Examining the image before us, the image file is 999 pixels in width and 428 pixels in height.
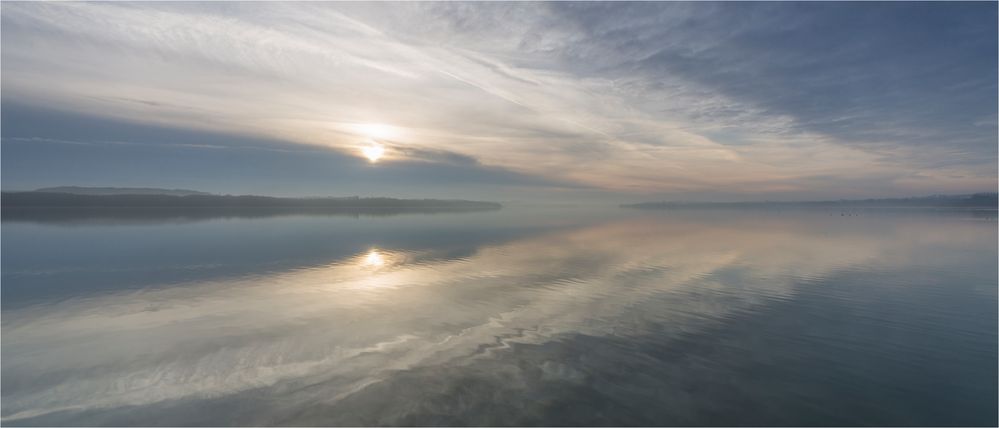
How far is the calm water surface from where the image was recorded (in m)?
9.91

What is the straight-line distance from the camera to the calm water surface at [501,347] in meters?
9.91

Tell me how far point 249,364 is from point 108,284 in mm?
19521

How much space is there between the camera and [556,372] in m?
11.8

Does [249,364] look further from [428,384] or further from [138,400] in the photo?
[428,384]

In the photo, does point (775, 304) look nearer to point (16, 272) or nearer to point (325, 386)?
point (325, 386)

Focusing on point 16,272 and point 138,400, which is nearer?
point 138,400

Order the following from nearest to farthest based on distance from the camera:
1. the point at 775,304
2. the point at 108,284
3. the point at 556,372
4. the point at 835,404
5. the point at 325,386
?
the point at 835,404 → the point at 325,386 → the point at 556,372 → the point at 775,304 → the point at 108,284

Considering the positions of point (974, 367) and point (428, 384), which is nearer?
point (428, 384)

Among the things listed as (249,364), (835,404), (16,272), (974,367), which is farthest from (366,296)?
A: (16,272)

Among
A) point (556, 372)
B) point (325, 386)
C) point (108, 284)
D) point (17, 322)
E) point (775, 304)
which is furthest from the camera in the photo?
point (108, 284)

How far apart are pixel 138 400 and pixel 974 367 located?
2323 centimetres

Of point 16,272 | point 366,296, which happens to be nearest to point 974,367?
point 366,296

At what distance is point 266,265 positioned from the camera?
31.5 metres

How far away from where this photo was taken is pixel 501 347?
45.5 feet
